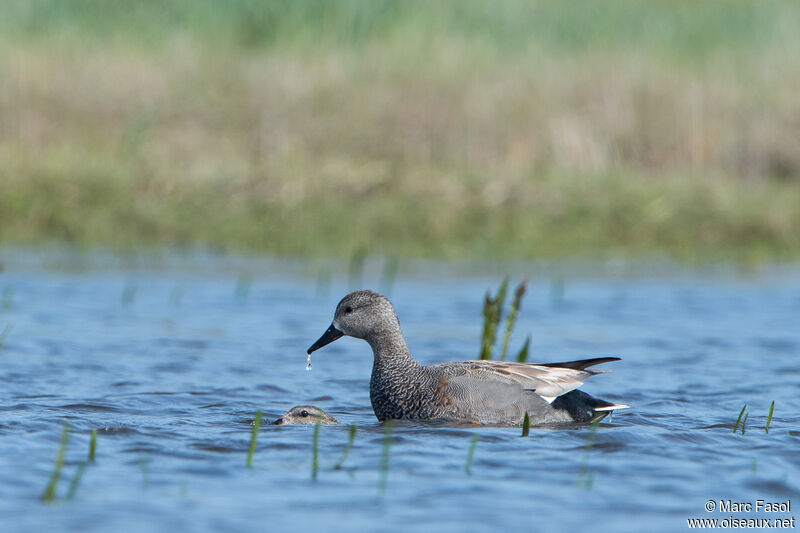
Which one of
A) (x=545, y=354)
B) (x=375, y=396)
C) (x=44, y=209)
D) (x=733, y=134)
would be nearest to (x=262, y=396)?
(x=375, y=396)

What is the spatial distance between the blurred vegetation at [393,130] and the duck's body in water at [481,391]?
16.0ft

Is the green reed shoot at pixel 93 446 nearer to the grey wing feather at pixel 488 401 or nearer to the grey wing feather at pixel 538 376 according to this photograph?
the grey wing feather at pixel 488 401

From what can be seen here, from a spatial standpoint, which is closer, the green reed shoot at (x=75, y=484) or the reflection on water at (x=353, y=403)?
the green reed shoot at (x=75, y=484)

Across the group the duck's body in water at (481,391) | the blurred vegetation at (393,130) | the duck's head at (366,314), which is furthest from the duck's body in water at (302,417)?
the blurred vegetation at (393,130)

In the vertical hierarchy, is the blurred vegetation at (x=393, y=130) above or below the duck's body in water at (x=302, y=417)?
above

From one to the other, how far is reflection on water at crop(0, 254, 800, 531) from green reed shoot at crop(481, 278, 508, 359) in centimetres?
61

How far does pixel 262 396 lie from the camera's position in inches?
245

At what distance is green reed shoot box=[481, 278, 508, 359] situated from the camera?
236 inches

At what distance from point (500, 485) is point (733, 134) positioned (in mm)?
9198

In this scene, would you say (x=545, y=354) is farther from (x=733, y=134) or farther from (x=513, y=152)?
(x=733, y=134)

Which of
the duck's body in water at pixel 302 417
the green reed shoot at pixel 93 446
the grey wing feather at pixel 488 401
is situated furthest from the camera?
the grey wing feather at pixel 488 401

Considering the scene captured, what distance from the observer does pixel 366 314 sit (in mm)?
5777

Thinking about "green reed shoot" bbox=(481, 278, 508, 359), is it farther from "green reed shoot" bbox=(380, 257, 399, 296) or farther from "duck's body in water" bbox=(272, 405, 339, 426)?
"green reed shoot" bbox=(380, 257, 399, 296)

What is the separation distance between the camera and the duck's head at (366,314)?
577cm
